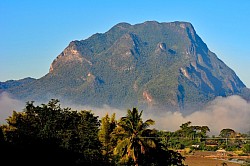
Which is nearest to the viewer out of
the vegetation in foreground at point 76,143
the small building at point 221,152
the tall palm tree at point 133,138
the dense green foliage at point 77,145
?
the dense green foliage at point 77,145

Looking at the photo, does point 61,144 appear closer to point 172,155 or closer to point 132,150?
point 132,150

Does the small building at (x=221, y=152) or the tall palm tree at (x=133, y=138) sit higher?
the small building at (x=221, y=152)

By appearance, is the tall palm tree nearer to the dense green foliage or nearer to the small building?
the dense green foliage

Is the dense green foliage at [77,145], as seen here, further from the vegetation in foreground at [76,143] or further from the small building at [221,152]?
the small building at [221,152]

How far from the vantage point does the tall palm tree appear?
166 ft

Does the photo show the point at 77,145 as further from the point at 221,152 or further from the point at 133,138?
the point at 221,152

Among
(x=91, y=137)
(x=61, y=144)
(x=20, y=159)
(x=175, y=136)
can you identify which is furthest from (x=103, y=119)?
(x=175, y=136)

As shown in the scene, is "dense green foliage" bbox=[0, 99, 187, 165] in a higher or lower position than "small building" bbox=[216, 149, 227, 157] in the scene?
lower

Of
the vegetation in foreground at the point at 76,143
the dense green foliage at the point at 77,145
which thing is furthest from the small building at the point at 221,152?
the dense green foliage at the point at 77,145

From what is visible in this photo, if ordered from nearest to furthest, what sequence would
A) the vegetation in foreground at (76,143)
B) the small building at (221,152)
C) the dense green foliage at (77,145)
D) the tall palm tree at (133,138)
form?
the dense green foliage at (77,145), the vegetation in foreground at (76,143), the tall palm tree at (133,138), the small building at (221,152)

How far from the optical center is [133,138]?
2003 inches

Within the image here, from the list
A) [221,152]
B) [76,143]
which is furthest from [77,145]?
[221,152]

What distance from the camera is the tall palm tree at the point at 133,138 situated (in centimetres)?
5072

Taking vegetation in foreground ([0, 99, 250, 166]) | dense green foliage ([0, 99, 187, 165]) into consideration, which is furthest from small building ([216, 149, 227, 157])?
dense green foliage ([0, 99, 187, 165])
